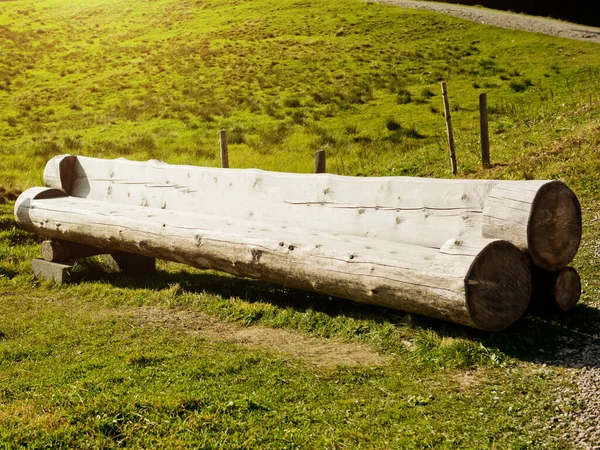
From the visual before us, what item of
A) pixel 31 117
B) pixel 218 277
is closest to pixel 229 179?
pixel 218 277

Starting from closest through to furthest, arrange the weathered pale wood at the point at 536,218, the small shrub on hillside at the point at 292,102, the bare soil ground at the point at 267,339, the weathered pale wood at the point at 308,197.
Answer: the weathered pale wood at the point at 536,218 → the bare soil ground at the point at 267,339 → the weathered pale wood at the point at 308,197 → the small shrub on hillside at the point at 292,102

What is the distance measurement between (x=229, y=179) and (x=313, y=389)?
387cm

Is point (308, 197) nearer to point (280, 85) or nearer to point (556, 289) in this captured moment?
point (556, 289)

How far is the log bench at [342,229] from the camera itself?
5.41m

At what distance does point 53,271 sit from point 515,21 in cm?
3187

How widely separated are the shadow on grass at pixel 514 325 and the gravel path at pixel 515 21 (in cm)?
2662

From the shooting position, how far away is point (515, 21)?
34.7 metres

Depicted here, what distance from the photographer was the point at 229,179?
8.32m

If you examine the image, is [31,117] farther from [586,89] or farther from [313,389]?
[313,389]

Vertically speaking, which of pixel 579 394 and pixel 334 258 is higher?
pixel 334 258

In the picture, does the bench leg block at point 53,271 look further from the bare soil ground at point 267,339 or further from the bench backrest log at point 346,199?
the bare soil ground at point 267,339

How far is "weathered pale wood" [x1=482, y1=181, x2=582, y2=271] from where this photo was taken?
18.5 feet

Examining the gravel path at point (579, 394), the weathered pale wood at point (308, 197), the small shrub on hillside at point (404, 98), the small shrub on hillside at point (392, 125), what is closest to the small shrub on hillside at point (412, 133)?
the small shrub on hillside at point (392, 125)

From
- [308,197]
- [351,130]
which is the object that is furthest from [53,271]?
[351,130]
